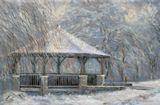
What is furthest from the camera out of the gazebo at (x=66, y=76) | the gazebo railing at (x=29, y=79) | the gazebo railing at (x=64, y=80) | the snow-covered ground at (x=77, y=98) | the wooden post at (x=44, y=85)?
the gazebo railing at (x=64, y=80)

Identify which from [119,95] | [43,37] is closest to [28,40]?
[43,37]

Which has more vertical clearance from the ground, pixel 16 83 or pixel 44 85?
pixel 16 83

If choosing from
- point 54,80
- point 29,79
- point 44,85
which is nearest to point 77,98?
point 44,85

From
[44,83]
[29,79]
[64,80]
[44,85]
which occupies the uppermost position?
[29,79]

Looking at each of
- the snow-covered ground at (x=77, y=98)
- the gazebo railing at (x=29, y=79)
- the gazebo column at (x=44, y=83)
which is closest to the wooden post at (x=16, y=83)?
the gazebo railing at (x=29, y=79)

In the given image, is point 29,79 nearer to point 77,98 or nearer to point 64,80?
point 64,80

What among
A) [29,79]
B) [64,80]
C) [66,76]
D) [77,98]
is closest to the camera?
[77,98]

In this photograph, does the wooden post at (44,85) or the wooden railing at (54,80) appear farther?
the wooden railing at (54,80)

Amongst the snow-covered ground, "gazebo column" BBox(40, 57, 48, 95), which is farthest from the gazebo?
the snow-covered ground

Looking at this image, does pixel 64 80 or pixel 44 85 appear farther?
pixel 64 80

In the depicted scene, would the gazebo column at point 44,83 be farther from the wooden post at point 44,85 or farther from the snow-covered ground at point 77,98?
the snow-covered ground at point 77,98

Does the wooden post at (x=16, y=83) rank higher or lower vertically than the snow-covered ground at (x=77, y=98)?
higher

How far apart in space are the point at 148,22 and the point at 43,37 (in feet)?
128

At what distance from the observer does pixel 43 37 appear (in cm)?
1518
